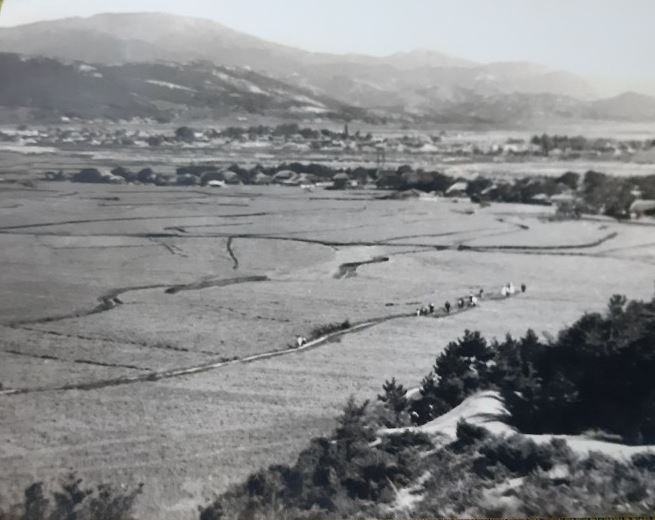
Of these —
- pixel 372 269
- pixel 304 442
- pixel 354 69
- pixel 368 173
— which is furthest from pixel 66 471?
pixel 354 69

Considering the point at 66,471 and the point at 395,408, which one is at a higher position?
the point at 395,408

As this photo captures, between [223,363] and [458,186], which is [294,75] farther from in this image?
[223,363]

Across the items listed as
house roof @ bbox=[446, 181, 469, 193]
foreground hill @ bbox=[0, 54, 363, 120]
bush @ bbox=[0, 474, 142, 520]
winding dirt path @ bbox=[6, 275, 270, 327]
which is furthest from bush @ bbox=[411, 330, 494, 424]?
foreground hill @ bbox=[0, 54, 363, 120]

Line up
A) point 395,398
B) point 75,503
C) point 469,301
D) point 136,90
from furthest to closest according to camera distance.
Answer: point 136,90 → point 469,301 → point 395,398 → point 75,503

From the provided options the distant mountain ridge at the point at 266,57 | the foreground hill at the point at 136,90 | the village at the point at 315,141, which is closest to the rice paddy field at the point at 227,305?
the village at the point at 315,141

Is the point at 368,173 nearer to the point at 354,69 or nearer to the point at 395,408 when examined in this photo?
the point at 354,69

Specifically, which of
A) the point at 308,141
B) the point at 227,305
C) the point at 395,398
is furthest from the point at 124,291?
the point at 395,398
